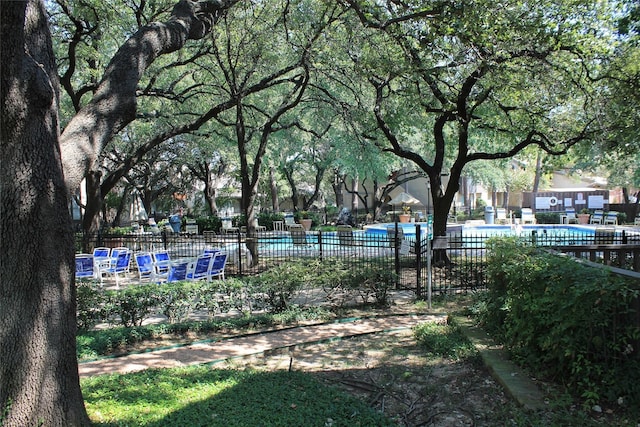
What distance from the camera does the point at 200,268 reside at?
34.5ft

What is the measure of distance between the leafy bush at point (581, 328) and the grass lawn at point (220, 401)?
175 centimetres

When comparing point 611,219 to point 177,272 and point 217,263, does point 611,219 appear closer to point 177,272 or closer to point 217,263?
point 217,263

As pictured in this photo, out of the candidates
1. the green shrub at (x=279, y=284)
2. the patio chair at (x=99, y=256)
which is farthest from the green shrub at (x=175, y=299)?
the patio chair at (x=99, y=256)

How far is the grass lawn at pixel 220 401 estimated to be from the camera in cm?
361

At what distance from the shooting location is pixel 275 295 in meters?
8.59

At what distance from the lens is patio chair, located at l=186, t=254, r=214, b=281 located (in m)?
10.4

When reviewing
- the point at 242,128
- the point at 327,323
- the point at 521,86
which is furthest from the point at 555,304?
the point at 242,128

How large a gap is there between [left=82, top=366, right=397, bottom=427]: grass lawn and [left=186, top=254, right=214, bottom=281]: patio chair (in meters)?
5.54

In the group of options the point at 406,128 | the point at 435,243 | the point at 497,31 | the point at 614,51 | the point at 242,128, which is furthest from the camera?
the point at 406,128

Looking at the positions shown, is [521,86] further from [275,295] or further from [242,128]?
[242,128]

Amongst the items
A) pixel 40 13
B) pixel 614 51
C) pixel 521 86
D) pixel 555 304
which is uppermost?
pixel 614 51

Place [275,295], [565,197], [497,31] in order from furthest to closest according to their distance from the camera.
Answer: [565,197]
[275,295]
[497,31]

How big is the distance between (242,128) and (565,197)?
37.1 metres

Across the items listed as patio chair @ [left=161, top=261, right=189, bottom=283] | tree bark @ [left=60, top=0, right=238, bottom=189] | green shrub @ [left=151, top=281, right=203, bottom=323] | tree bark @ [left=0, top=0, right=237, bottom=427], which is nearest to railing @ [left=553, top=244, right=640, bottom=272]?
green shrub @ [left=151, top=281, right=203, bottom=323]
